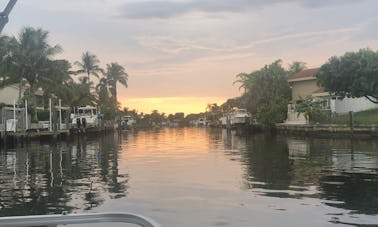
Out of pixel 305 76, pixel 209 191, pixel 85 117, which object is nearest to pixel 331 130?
pixel 305 76

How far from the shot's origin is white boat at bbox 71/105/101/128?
74912 mm

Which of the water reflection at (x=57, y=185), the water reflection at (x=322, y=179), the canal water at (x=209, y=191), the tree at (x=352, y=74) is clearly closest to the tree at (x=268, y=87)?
the tree at (x=352, y=74)

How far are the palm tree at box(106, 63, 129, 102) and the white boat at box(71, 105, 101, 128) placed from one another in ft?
84.6

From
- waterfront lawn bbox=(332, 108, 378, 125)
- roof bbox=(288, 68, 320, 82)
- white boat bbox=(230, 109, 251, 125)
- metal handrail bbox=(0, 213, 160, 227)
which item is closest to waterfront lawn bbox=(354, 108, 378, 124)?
waterfront lawn bbox=(332, 108, 378, 125)

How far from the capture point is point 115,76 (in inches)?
4267

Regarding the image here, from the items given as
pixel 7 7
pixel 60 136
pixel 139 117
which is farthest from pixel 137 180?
pixel 139 117

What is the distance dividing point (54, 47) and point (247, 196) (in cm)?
4697

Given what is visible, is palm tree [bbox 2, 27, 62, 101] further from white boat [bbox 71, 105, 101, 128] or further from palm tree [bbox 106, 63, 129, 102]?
palm tree [bbox 106, 63, 129, 102]

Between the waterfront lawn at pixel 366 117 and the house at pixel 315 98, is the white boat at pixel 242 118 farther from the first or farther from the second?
the waterfront lawn at pixel 366 117

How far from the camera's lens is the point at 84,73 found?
304ft

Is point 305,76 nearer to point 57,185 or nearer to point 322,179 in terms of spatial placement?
point 322,179

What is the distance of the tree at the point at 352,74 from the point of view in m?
48.2

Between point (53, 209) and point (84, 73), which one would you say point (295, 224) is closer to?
point (53, 209)

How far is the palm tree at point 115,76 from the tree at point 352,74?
59436 mm
